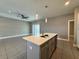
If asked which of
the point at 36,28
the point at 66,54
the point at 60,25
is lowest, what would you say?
the point at 66,54

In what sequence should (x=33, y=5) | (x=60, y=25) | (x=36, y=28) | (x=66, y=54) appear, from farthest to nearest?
(x=36, y=28), (x=60, y=25), (x=33, y=5), (x=66, y=54)

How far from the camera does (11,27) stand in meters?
8.74

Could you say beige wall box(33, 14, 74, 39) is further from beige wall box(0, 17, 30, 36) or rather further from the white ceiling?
beige wall box(0, 17, 30, 36)

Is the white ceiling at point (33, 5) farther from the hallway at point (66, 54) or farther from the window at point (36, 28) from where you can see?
the window at point (36, 28)

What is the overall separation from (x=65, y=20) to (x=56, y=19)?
3.83 feet

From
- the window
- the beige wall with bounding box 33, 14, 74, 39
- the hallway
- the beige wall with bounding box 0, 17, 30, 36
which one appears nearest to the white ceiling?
the beige wall with bounding box 33, 14, 74, 39

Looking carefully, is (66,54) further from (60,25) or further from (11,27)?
(11,27)

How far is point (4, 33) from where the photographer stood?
7922 mm

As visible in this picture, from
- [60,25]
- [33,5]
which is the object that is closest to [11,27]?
[33,5]

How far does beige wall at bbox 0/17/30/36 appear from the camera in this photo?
7.70 m

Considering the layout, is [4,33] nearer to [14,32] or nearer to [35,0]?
[14,32]

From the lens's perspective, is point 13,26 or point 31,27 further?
point 31,27

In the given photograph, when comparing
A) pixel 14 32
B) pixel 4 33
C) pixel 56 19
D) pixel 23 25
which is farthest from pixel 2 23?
pixel 56 19

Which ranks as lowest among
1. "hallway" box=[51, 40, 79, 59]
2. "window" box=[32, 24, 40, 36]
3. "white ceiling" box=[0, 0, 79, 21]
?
"hallway" box=[51, 40, 79, 59]
